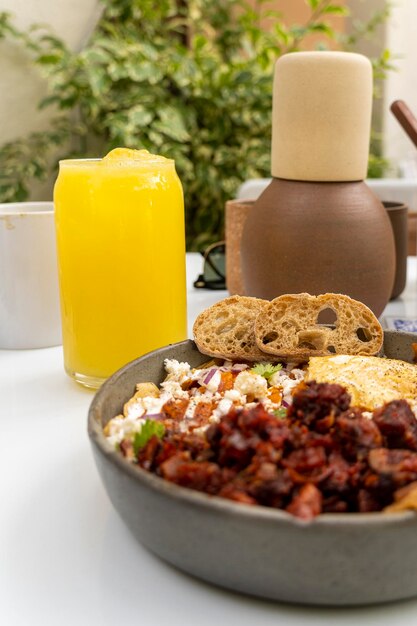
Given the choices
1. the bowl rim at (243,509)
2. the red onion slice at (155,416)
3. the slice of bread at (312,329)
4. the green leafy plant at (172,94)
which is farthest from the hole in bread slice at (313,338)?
the green leafy plant at (172,94)

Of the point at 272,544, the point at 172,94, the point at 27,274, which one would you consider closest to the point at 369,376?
the point at 272,544

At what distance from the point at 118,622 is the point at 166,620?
0.13 ft

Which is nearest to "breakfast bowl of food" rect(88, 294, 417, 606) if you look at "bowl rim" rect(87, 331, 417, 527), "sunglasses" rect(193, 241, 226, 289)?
"bowl rim" rect(87, 331, 417, 527)

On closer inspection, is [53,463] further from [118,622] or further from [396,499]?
[396,499]

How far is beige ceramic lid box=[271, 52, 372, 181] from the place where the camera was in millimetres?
1095

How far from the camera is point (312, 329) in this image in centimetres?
91

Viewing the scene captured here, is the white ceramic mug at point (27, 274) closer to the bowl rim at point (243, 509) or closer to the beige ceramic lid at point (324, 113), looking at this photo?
the beige ceramic lid at point (324, 113)

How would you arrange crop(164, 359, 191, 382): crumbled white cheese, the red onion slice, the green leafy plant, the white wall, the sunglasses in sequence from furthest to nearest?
1. the white wall
2. the green leafy plant
3. the sunglasses
4. crop(164, 359, 191, 382): crumbled white cheese
5. the red onion slice

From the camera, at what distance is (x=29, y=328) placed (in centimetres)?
117

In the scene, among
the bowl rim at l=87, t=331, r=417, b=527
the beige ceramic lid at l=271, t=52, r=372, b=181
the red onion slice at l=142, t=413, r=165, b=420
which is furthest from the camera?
the beige ceramic lid at l=271, t=52, r=372, b=181

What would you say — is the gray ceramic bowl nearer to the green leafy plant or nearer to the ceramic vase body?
the ceramic vase body

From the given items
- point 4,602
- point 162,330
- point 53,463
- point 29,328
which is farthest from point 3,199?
point 4,602

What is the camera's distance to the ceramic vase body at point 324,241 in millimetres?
1112

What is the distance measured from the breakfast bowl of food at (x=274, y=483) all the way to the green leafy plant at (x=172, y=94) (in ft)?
8.53
